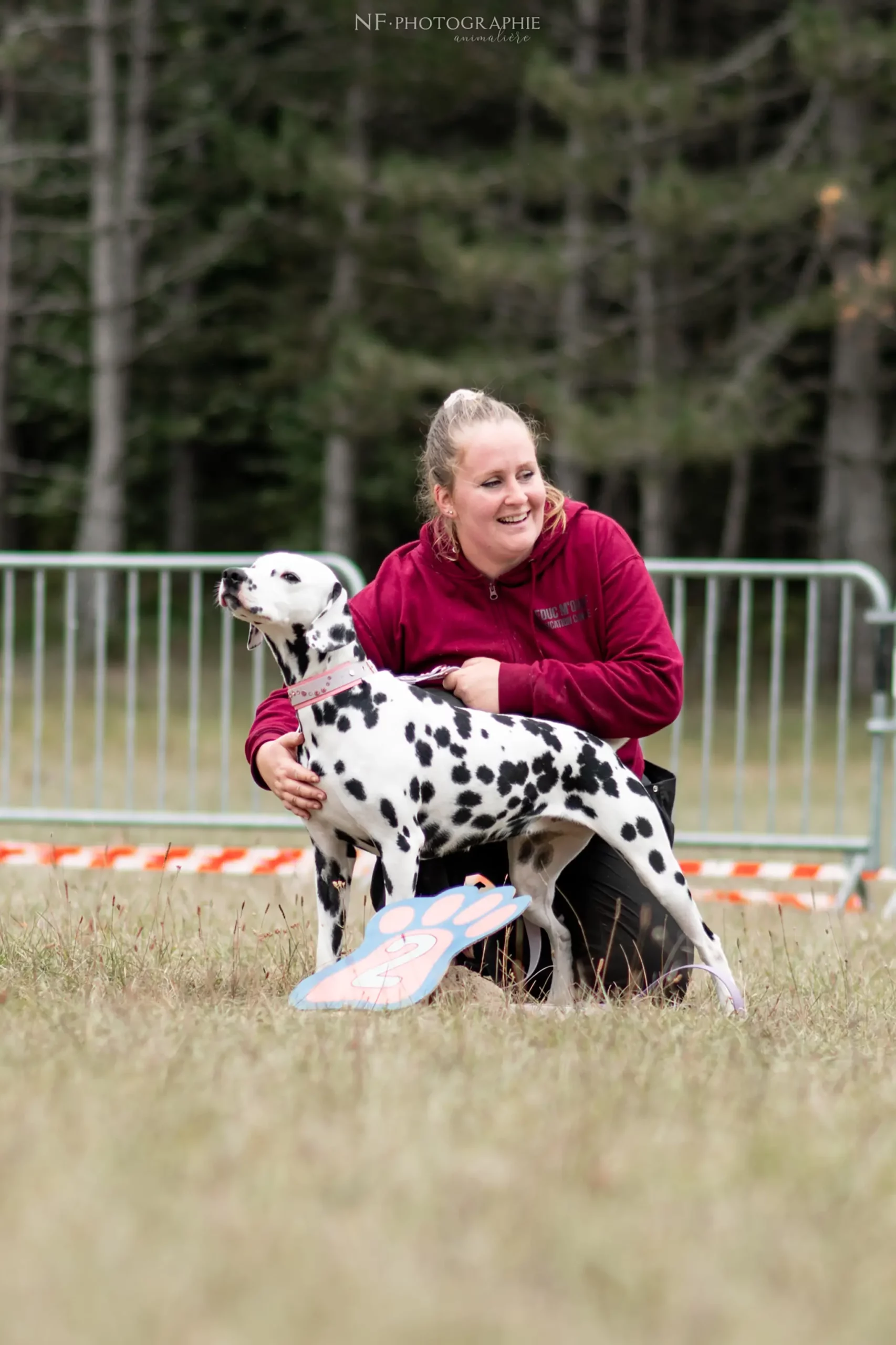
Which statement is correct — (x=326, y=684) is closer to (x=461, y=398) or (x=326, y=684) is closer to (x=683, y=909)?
(x=461, y=398)

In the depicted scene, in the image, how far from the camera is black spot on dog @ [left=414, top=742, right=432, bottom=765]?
13.4ft

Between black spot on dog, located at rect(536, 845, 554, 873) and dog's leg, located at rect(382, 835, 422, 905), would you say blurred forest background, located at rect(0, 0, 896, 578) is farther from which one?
dog's leg, located at rect(382, 835, 422, 905)

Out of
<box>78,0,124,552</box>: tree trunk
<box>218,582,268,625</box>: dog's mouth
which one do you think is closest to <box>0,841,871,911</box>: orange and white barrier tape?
<box>218,582,268,625</box>: dog's mouth

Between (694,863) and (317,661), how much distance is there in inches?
153

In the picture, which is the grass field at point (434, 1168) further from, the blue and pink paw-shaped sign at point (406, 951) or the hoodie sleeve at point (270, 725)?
the hoodie sleeve at point (270, 725)

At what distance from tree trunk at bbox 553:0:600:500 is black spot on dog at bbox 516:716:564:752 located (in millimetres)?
13132

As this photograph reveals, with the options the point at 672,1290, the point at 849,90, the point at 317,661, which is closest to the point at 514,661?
the point at 317,661

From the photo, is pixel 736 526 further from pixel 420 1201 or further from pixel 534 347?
pixel 420 1201

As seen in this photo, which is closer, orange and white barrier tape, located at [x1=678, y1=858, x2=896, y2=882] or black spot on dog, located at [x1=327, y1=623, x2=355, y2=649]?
black spot on dog, located at [x1=327, y1=623, x2=355, y2=649]

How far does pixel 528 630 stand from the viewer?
4691mm

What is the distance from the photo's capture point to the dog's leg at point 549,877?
4.57 m

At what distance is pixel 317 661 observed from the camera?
13.3ft

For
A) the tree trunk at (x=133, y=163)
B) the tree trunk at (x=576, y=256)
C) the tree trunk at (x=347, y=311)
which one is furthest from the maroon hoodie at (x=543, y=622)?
the tree trunk at (x=133, y=163)

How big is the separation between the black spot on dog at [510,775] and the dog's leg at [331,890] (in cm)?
42
